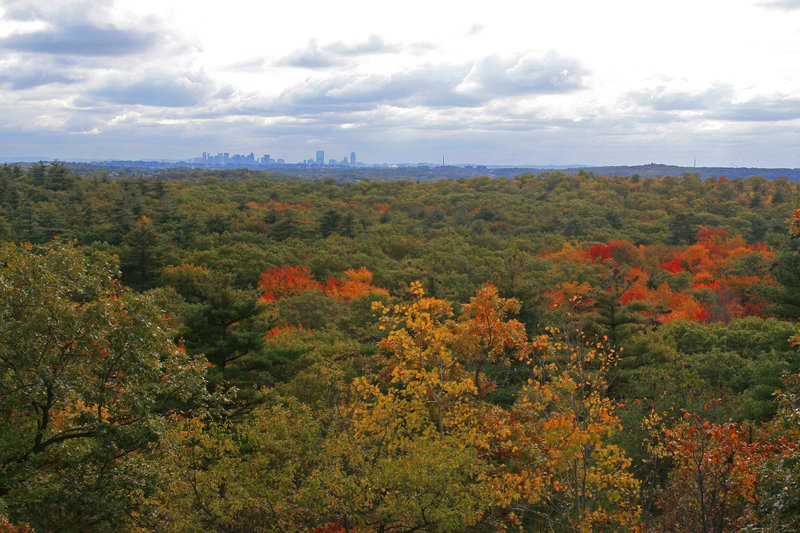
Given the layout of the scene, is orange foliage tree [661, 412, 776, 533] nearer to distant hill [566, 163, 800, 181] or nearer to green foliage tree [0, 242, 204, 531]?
green foliage tree [0, 242, 204, 531]

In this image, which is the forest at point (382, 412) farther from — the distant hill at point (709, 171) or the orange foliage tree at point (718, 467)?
the distant hill at point (709, 171)

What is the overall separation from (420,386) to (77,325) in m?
5.12

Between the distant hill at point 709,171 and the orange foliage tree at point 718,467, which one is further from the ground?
the distant hill at point 709,171

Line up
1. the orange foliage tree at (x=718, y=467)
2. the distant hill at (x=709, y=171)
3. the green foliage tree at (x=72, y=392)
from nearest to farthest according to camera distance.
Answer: the orange foliage tree at (x=718, y=467) < the green foliage tree at (x=72, y=392) < the distant hill at (x=709, y=171)

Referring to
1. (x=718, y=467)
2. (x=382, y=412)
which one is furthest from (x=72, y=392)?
(x=718, y=467)

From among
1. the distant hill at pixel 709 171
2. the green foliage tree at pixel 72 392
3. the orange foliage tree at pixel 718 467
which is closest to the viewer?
the orange foliage tree at pixel 718 467

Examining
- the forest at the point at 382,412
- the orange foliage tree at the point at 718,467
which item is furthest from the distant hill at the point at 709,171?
the orange foliage tree at the point at 718,467

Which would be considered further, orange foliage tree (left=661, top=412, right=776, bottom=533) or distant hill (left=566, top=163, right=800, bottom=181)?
distant hill (left=566, top=163, right=800, bottom=181)

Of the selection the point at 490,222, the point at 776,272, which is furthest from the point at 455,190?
the point at 776,272

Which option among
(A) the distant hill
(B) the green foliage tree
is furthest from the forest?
(A) the distant hill

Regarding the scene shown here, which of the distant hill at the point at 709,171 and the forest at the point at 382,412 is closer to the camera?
the forest at the point at 382,412

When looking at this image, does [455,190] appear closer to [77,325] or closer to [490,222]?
[490,222]

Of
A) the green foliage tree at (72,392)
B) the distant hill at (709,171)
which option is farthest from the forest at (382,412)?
the distant hill at (709,171)

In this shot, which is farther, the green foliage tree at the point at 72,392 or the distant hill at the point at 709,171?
the distant hill at the point at 709,171
